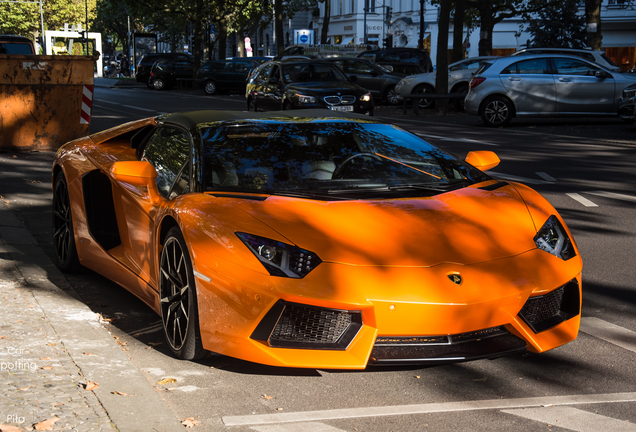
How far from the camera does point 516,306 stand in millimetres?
3441

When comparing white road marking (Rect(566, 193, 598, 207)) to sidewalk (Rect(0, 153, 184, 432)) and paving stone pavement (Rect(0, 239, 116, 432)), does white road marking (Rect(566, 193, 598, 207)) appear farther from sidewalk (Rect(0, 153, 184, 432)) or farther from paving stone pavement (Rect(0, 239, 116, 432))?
paving stone pavement (Rect(0, 239, 116, 432))

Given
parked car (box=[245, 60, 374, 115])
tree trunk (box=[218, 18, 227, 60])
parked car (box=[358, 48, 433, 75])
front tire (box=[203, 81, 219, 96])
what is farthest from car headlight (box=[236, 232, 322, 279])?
tree trunk (box=[218, 18, 227, 60])

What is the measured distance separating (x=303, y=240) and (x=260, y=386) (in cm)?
70

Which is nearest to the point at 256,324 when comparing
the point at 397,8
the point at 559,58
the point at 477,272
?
the point at 477,272

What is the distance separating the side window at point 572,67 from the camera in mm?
18230

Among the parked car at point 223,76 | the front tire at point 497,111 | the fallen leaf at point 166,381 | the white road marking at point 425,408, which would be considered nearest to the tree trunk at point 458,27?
the front tire at point 497,111

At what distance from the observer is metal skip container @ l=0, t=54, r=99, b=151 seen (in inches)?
506

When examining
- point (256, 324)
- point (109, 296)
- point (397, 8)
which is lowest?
point (109, 296)

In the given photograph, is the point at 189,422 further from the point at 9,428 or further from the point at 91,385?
the point at 9,428

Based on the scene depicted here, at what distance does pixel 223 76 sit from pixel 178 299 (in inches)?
1332

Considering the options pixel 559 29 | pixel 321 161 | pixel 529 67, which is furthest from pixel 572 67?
pixel 559 29

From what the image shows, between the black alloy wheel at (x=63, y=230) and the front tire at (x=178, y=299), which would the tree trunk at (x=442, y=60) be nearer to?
the black alloy wheel at (x=63, y=230)

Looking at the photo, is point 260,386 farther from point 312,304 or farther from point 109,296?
point 109,296

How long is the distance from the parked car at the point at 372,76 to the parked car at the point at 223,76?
34.4ft
